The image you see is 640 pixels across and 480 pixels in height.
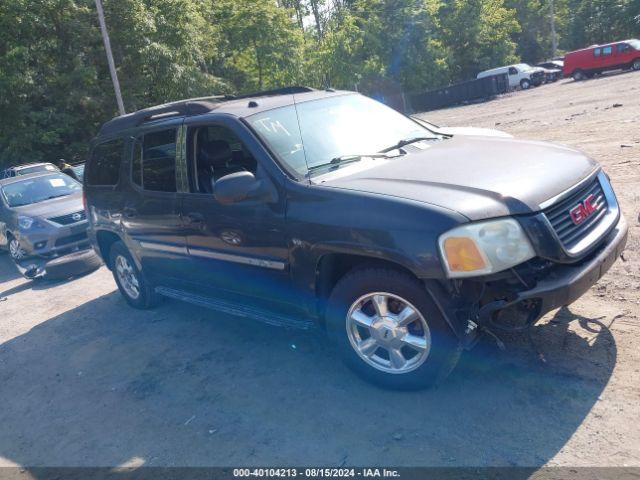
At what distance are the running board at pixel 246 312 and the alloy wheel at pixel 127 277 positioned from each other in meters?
0.87

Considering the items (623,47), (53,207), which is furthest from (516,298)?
(623,47)

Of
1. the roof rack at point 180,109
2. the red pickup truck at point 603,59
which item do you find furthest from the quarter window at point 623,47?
the roof rack at point 180,109

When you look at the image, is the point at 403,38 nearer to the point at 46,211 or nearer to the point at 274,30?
the point at 274,30

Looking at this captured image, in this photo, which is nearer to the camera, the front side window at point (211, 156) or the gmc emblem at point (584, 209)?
the gmc emblem at point (584, 209)

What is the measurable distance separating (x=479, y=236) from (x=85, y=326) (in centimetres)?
474

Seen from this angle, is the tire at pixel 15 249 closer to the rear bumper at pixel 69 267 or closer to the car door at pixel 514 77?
the rear bumper at pixel 69 267

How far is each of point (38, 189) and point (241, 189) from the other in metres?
8.37

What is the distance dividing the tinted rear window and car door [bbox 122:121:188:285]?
1.17 ft

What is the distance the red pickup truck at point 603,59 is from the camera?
31891 millimetres

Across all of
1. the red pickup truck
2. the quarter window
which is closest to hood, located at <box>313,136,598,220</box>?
the quarter window

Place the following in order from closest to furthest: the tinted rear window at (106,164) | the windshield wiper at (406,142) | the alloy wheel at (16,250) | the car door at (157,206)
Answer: the windshield wiper at (406,142) < the car door at (157,206) < the tinted rear window at (106,164) < the alloy wheel at (16,250)

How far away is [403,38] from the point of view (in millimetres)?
37344

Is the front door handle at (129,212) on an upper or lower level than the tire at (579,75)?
lower

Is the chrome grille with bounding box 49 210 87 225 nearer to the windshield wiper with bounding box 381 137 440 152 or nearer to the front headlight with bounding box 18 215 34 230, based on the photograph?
the front headlight with bounding box 18 215 34 230
